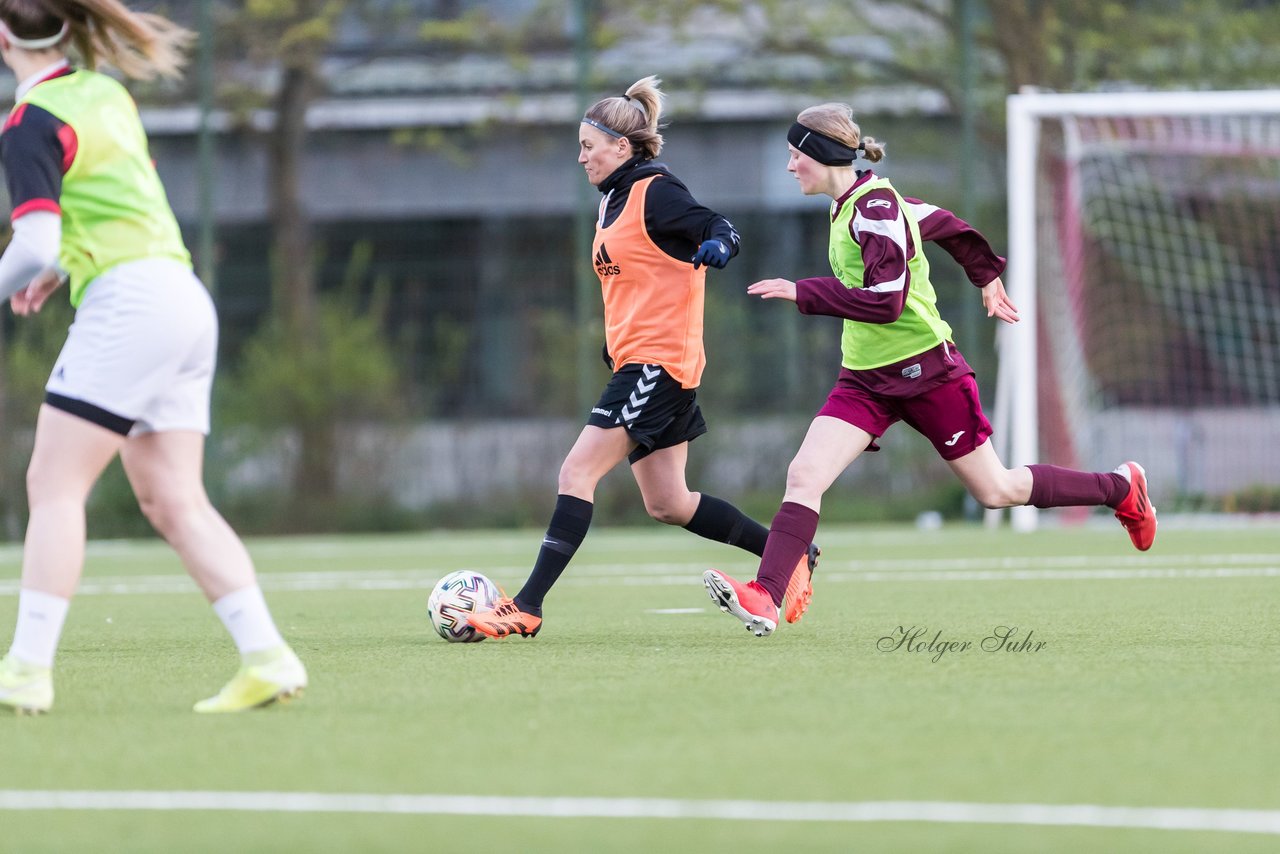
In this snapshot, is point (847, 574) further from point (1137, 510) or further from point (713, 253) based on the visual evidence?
point (713, 253)

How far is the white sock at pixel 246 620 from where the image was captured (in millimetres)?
4609

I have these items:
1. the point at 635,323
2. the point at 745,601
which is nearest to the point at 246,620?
the point at 745,601

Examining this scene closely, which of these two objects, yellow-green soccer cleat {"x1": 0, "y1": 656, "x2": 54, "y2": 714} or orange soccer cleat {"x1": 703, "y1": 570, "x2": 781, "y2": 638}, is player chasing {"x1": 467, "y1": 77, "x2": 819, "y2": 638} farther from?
yellow-green soccer cleat {"x1": 0, "y1": 656, "x2": 54, "y2": 714}

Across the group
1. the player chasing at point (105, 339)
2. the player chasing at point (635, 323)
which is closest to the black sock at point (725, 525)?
the player chasing at point (635, 323)

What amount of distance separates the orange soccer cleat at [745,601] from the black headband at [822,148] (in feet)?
4.71

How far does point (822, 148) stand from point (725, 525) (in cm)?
149

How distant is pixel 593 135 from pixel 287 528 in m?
9.39

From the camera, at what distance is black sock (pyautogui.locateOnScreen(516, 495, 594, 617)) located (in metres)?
6.45

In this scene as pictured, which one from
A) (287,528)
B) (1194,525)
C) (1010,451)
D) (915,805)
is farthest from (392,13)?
(915,805)

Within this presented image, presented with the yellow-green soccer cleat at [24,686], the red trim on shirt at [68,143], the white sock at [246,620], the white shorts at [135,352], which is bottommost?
the yellow-green soccer cleat at [24,686]

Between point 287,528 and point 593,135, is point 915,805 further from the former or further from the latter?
point 287,528

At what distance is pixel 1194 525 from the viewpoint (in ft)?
45.2

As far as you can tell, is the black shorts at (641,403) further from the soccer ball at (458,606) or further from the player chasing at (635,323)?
the soccer ball at (458,606)

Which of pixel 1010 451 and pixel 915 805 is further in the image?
pixel 1010 451
